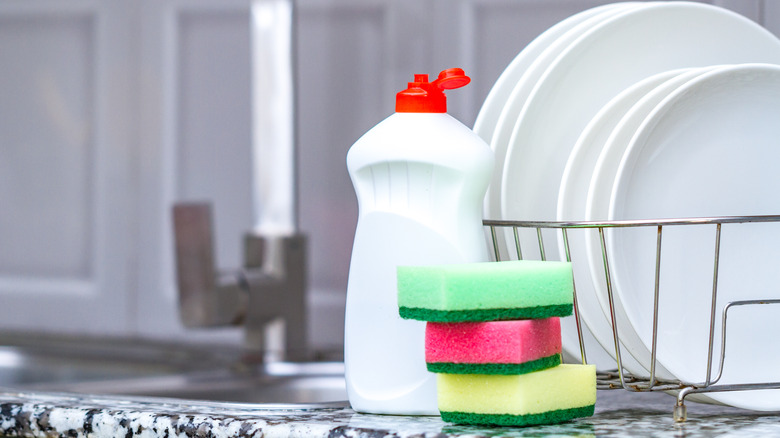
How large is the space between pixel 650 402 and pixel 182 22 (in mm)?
1297

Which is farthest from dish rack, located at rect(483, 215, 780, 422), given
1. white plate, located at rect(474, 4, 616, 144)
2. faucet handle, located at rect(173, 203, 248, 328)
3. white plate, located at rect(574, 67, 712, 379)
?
→ faucet handle, located at rect(173, 203, 248, 328)

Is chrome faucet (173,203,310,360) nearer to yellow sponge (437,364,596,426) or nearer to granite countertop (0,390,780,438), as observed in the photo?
granite countertop (0,390,780,438)

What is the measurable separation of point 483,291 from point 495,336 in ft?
0.09

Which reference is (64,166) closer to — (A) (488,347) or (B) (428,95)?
(B) (428,95)

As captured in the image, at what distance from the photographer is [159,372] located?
1462 millimetres

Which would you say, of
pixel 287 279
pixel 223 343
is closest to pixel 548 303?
pixel 287 279

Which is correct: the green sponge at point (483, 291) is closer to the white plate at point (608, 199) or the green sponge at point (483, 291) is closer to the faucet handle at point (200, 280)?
the white plate at point (608, 199)

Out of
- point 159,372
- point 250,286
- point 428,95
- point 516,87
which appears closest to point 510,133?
point 516,87

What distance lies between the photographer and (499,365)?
55 cm

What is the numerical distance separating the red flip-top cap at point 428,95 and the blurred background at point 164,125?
35.1 inches

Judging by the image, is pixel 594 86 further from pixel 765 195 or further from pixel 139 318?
pixel 139 318

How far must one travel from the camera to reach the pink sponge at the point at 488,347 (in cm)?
→ 55

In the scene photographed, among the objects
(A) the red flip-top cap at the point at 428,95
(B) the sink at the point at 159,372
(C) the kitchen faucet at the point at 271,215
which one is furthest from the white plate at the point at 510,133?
(C) the kitchen faucet at the point at 271,215

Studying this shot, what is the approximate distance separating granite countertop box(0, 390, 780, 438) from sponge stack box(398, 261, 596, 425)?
0.06 feet
